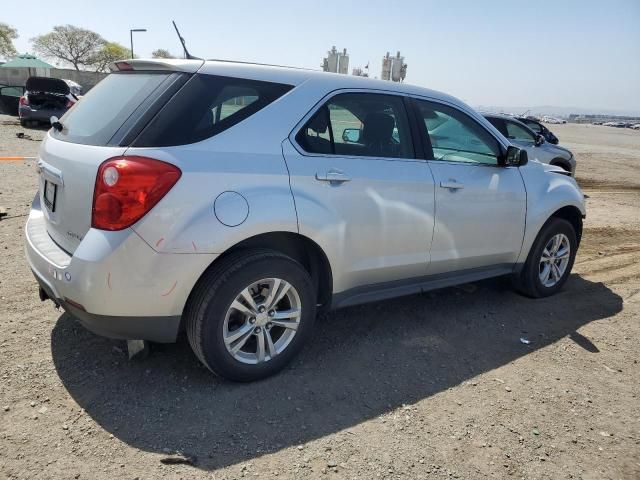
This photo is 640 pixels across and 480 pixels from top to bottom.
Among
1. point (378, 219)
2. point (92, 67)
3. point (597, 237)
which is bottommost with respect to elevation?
point (597, 237)

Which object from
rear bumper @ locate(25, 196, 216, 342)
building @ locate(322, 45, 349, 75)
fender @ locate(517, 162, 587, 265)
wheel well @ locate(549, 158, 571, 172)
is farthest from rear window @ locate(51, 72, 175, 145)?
wheel well @ locate(549, 158, 571, 172)

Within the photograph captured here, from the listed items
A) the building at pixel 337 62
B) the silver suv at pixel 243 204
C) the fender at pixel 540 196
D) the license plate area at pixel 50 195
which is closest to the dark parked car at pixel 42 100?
the building at pixel 337 62

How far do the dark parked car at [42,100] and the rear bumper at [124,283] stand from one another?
47.9 ft

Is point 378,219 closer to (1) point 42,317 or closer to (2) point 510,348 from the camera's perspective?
(2) point 510,348

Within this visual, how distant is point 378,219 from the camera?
3.38 meters

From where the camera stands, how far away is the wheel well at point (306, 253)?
10.0ft

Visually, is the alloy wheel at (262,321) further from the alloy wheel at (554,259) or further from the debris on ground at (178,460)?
the alloy wheel at (554,259)

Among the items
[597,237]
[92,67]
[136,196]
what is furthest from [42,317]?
[92,67]

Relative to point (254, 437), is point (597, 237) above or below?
above

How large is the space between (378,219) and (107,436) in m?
2.01

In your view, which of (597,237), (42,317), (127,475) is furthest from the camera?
(597,237)

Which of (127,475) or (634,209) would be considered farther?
(634,209)

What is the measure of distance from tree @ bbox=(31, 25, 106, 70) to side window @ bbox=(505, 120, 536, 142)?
7944 cm

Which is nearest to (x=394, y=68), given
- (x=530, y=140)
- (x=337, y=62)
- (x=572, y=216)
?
(x=337, y=62)
